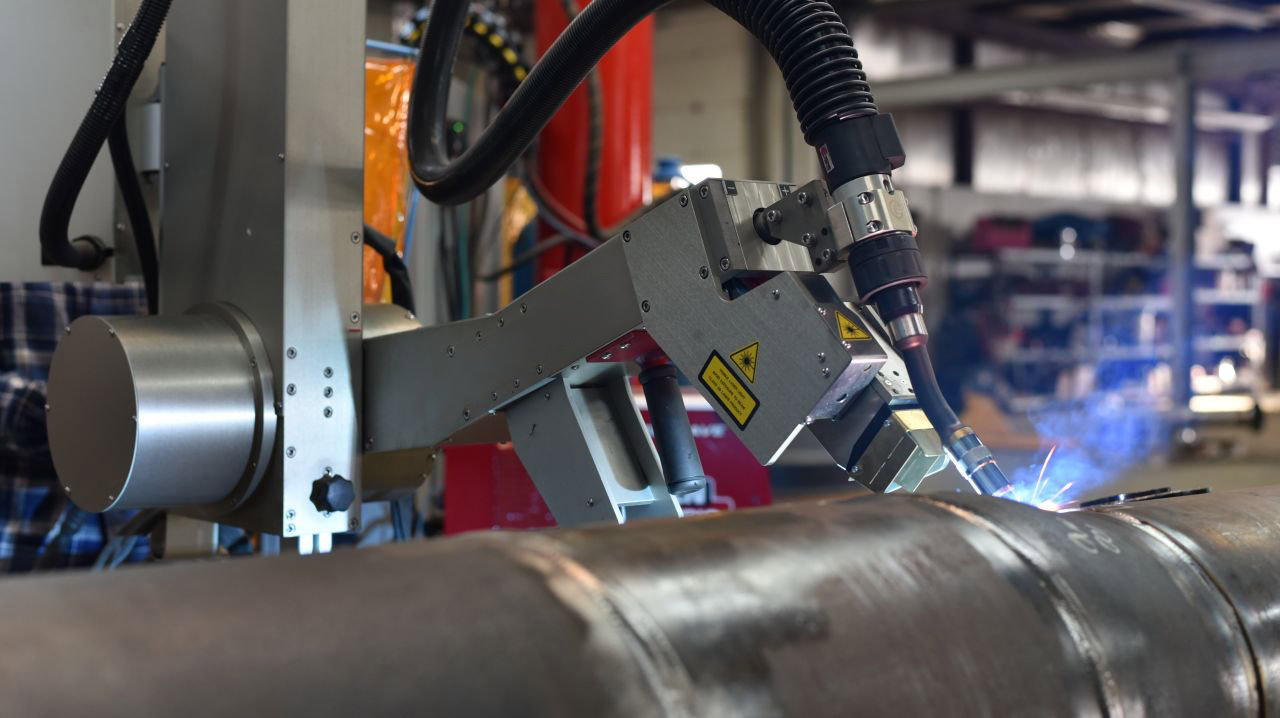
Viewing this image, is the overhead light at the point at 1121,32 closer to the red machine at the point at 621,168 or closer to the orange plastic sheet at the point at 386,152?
the red machine at the point at 621,168

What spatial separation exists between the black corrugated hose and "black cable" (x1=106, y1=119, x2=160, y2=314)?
0.34 m

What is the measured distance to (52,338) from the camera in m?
2.26

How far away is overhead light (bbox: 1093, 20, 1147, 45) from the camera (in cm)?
749

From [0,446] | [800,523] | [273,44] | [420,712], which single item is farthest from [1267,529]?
[0,446]

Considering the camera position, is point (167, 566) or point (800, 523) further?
point (800, 523)

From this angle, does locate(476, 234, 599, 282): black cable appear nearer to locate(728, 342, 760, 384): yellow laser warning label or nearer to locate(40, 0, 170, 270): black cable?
locate(40, 0, 170, 270): black cable

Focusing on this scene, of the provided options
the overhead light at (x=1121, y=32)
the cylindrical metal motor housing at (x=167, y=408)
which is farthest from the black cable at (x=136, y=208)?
the overhead light at (x=1121, y=32)

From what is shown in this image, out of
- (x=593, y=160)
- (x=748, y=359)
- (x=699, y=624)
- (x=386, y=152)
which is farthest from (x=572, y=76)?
(x=593, y=160)

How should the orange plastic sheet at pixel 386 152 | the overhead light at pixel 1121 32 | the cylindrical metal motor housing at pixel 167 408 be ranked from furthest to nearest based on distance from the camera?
the overhead light at pixel 1121 32, the orange plastic sheet at pixel 386 152, the cylindrical metal motor housing at pixel 167 408

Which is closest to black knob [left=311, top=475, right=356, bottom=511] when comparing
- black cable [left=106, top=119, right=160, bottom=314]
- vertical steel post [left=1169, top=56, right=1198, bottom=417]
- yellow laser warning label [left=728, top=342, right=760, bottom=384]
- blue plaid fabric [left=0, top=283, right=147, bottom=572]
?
black cable [left=106, top=119, right=160, bottom=314]

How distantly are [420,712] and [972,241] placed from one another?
7751 mm

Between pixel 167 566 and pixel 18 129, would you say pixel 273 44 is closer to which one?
pixel 18 129

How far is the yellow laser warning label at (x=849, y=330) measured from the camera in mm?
834

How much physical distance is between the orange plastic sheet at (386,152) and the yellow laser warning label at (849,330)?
1459 millimetres
